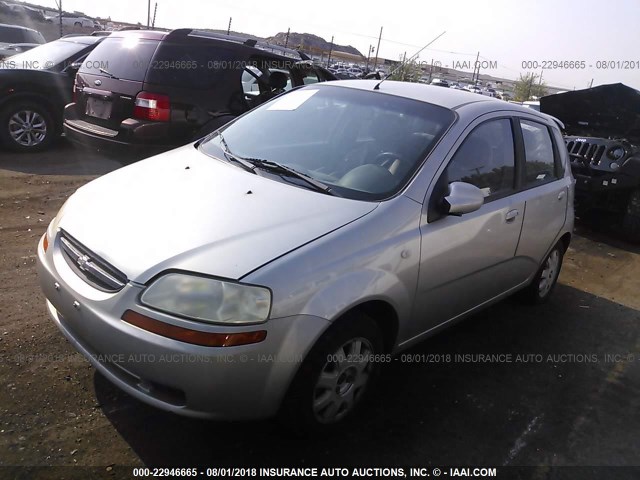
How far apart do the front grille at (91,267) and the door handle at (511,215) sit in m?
2.40

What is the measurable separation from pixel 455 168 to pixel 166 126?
3988mm

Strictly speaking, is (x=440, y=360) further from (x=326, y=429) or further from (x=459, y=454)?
(x=326, y=429)

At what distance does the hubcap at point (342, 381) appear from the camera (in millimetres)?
2592

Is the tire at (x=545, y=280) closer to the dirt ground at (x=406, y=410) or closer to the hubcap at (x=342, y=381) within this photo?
the dirt ground at (x=406, y=410)

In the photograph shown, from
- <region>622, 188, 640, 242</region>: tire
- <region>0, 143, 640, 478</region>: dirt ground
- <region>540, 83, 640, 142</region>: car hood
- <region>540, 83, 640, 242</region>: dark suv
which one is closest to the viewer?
<region>0, 143, 640, 478</region>: dirt ground

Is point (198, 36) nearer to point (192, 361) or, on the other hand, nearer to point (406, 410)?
point (406, 410)

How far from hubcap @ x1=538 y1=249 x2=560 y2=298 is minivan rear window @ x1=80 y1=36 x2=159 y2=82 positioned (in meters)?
4.66

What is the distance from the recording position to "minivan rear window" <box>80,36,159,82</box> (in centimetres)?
625

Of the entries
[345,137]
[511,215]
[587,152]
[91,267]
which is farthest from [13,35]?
[511,215]

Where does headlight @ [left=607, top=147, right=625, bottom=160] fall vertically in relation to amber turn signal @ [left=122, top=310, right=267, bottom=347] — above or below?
above

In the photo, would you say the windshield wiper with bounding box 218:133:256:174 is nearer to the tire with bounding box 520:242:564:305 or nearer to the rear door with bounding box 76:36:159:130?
the tire with bounding box 520:242:564:305

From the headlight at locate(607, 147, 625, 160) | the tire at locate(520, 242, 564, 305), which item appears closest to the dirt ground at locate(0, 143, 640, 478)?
the tire at locate(520, 242, 564, 305)

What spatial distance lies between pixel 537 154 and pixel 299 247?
2.50 m

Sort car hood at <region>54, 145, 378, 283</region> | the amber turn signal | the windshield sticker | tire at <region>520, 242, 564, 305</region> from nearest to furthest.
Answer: the amber turn signal → car hood at <region>54, 145, 378, 283</region> → the windshield sticker → tire at <region>520, 242, 564, 305</region>
